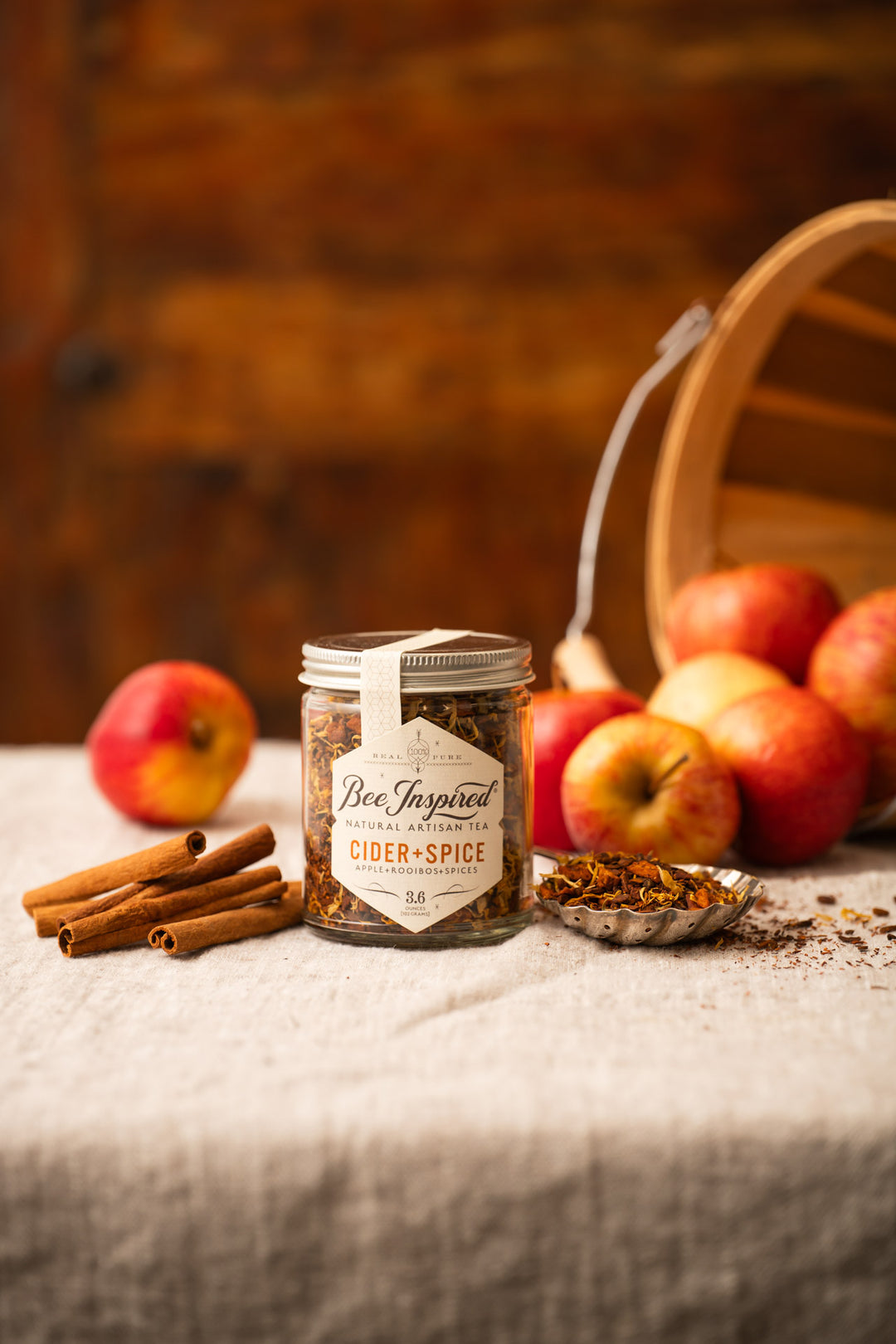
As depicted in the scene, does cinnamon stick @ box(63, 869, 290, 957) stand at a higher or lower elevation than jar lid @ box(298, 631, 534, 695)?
lower

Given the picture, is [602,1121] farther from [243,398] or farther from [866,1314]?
[243,398]

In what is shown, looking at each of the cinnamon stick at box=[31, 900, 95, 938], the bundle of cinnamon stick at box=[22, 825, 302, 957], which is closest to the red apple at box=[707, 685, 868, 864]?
the bundle of cinnamon stick at box=[22, 825, 302, 957]

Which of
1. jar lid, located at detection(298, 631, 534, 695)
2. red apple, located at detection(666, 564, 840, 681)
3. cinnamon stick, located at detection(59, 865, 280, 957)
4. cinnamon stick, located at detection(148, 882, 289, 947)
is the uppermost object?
jar lid, located at detection(298, 631, 534, 695)

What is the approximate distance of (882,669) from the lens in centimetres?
91

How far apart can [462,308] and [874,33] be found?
0.86m

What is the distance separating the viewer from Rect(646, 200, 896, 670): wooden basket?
1.18 meters

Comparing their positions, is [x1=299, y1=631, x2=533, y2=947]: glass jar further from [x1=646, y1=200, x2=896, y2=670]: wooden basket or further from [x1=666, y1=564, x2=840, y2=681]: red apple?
[x1=646, y1=200, x2=896, y2=670]: wooden basket

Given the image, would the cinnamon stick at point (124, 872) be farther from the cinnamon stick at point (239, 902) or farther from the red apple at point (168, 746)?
the red apple at point (168, 746)

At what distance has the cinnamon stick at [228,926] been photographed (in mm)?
671

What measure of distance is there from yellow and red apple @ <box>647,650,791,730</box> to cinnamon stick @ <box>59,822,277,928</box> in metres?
0.36

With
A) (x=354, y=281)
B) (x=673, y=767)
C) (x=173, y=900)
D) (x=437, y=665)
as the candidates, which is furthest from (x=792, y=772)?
(x=354, y=281)

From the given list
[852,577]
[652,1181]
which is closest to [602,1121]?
[652,1181]

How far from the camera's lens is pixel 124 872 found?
0.75 metres

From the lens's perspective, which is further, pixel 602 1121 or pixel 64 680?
pixel 64 680
